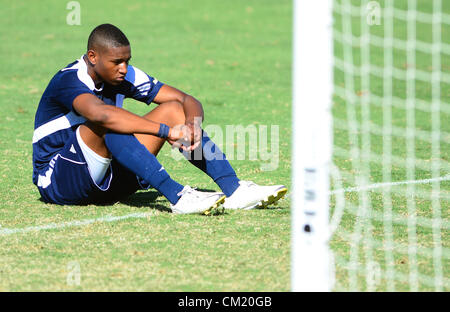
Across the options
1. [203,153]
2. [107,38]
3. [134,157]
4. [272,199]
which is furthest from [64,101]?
[272,199]

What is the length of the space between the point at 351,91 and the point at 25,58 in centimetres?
585

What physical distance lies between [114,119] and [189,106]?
2.26 feet

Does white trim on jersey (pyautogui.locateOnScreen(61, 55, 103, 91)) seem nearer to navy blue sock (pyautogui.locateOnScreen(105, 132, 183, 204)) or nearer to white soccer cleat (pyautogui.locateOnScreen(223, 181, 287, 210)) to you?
navy blue sock (pyautogui.locateOnScreen(105, 132, 183, 204))

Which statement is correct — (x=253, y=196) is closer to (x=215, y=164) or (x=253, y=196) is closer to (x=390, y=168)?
(x=215, y=164)

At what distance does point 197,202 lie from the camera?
502 cm

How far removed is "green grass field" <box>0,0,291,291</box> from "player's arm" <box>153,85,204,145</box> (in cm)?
62

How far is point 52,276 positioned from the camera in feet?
13.1

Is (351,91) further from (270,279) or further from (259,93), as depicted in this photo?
(270,279)

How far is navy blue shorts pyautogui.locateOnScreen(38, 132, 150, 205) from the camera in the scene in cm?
514

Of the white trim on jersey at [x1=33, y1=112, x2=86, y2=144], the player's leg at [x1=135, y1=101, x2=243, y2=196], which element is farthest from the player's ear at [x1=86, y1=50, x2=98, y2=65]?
the player's leg at [x1=135, y1=101, x2=243, y2=196]

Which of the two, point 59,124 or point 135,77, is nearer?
point 59,124

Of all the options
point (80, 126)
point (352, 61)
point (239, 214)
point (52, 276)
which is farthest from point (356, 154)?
point (352, 61)

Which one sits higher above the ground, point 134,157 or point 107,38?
point 107,38

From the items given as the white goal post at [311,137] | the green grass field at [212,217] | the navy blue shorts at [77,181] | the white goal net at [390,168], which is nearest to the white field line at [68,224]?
the green grass field at [212,217]
